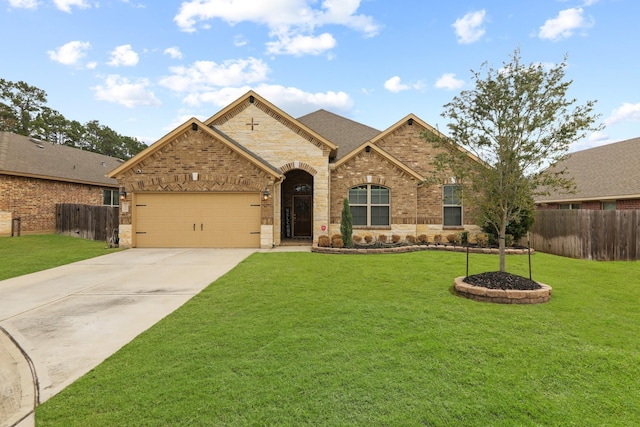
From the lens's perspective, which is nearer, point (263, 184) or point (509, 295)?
point (509, 295)

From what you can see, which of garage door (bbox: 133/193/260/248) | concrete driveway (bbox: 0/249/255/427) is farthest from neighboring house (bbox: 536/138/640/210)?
concrete driveway (bbox: 0/249/255/427)

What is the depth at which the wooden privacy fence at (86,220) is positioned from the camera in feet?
56.1

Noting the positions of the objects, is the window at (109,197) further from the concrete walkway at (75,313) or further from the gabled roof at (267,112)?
the concrete walkway at (75,313)

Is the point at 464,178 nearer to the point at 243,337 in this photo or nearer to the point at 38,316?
the point at 243,337

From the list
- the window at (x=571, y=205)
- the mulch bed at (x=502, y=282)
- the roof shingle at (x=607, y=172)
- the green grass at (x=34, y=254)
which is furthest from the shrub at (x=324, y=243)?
the window at (x=571, y=205)

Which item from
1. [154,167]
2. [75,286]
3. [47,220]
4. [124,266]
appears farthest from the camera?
[47,220]

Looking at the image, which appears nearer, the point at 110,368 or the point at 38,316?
the point at 110,368

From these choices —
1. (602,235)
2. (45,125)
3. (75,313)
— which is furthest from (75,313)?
(45,125)

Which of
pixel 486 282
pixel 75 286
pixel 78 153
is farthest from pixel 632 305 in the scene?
pixel 78 153

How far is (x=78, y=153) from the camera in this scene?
26078 millimetres

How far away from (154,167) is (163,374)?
12.5 metres

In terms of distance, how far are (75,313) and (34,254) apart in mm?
9751

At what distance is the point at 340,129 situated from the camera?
21641mm

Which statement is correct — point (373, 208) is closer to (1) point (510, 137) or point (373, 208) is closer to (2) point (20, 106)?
(1) point (510, 137)
